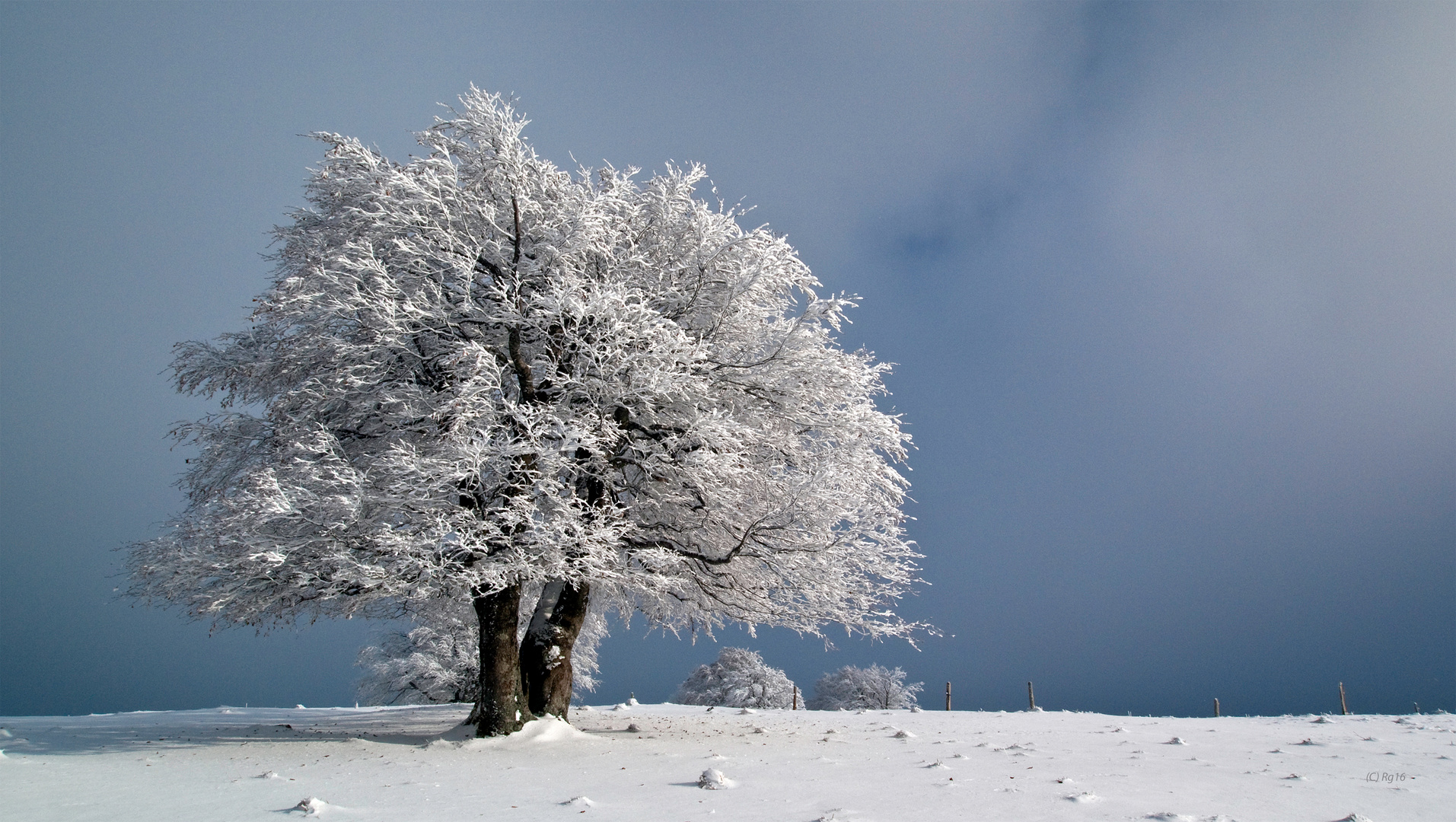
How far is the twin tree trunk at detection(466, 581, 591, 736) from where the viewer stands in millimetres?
11641

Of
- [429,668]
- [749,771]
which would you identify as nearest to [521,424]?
[749,771]

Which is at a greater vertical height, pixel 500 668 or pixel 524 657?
pixel 524 657

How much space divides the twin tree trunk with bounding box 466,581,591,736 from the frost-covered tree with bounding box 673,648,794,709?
2778 centimetres

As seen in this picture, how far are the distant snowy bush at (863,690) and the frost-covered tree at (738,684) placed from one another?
314 centimetres

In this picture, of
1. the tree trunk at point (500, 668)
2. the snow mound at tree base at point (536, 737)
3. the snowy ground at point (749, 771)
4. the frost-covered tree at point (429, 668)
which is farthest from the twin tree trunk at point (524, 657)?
the frost-covered tree at point (429, 668)

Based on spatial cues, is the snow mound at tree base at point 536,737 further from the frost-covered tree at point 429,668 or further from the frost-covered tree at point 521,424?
the frost-covered tree at point 429,668

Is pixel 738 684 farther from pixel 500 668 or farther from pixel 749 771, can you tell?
pixel 749 771

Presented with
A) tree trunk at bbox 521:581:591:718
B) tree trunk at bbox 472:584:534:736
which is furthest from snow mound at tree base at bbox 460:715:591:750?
tree trunk at bbox 521:581:591:718

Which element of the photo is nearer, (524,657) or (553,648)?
(553,648)

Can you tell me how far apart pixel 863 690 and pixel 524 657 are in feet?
115

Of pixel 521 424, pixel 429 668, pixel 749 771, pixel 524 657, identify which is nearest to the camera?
pixel 749 771

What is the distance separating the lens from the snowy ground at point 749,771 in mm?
6570

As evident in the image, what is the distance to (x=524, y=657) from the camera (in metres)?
13.1

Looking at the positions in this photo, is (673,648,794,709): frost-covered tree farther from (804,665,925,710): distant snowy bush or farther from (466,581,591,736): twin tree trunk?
(466,581,591,736): twin tree trunk
